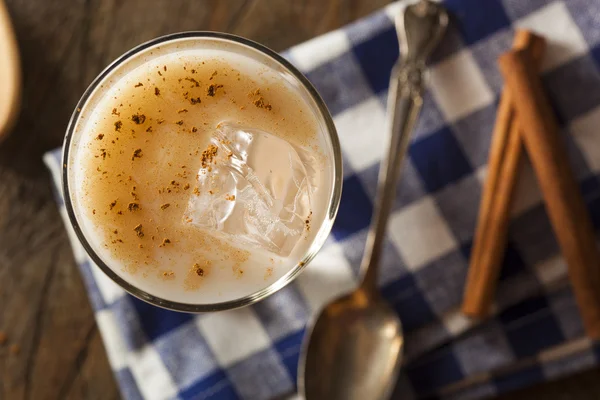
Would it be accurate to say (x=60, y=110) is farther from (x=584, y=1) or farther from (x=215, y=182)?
(x=584, y=1)

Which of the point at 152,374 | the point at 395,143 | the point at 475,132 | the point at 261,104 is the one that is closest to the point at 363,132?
the point at 395,143

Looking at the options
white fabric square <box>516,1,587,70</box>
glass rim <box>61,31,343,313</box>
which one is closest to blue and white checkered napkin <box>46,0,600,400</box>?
white fabric square <box>516,1,587,70</box>

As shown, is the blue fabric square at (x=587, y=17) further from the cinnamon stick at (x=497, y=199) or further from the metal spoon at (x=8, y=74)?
the metal spoon at (x=8, y=74)

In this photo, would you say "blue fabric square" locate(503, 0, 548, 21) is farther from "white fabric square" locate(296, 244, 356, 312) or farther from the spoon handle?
"white fabric square" locate(296, 244, 356, 312)

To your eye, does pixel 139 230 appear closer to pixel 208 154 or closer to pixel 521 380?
pixel 208 154

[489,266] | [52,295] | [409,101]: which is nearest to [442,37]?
[409,101]
